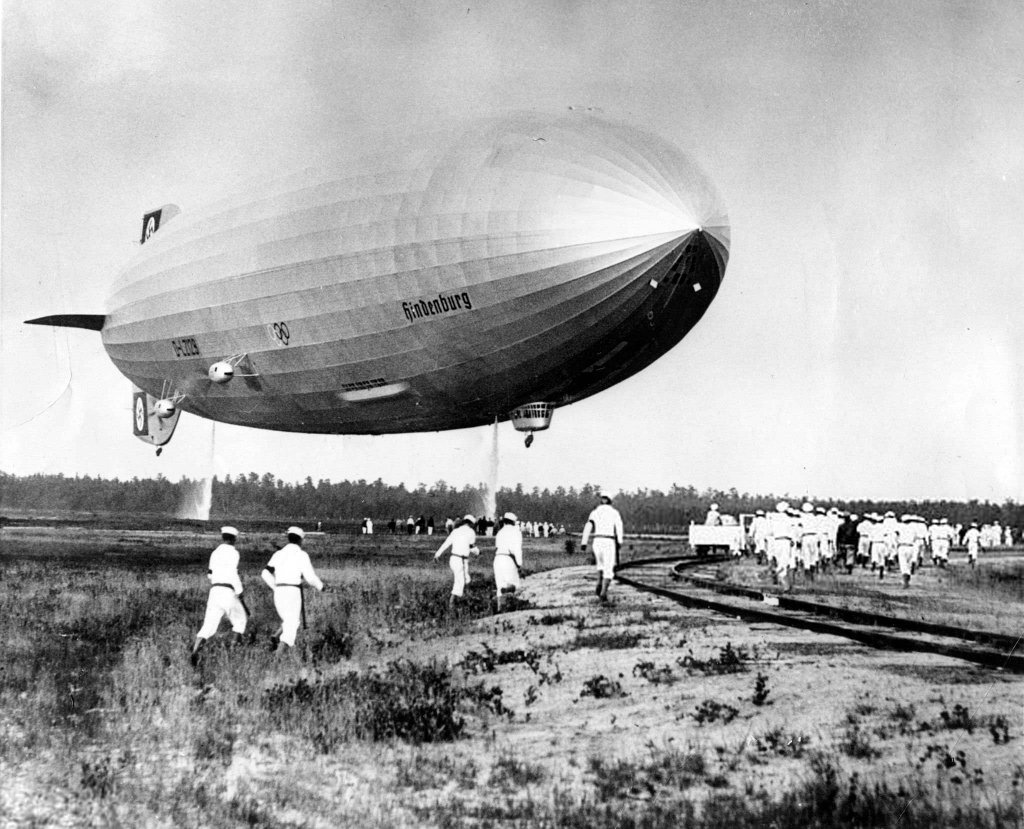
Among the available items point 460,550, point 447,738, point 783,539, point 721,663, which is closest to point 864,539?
point 783,539

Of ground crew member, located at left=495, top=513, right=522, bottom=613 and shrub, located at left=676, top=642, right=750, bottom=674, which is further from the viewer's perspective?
ground crew member, located at left=495, top=513, right=522, bottom=613

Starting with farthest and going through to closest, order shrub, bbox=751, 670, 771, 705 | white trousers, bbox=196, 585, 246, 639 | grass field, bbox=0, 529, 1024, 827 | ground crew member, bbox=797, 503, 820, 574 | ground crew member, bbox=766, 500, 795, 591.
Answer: ground crew member, bbox=797, 503, 820, 574, ground crew member, bbox=766, 500, 795, 591, white trousers, bbox=196, 585, 246, 639, shrub, bbox=751, 670, 771, 705, grass field, bbox=0, 529, 1024, 827

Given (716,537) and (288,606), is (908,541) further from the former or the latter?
(288,606)

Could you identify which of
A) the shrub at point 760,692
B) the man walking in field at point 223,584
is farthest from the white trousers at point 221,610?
the shrub at point 760,692

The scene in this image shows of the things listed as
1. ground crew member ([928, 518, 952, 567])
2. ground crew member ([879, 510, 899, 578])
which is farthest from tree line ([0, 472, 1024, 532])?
ground crew member ([879, 510, 899, 578])

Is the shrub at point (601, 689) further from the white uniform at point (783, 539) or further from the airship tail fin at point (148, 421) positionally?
the airship tail fin at point (148, 421)

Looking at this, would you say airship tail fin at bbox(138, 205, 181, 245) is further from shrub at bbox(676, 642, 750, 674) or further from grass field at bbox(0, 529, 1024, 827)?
shrub at bbox(676, 642, 750, 674)
